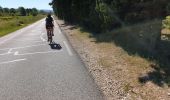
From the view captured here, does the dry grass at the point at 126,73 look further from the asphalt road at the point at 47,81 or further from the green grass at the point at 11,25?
the green grass at the point at 11,25

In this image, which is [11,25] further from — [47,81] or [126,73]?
[47,81]

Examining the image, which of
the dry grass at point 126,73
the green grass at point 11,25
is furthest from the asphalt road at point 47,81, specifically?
the green grass at point 11,25

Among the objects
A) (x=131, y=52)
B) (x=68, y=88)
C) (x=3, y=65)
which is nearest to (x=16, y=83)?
(x=68, y=88)

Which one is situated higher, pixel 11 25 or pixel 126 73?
pixel 126 73

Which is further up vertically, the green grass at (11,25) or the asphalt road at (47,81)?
the asphalt road at (47,81)

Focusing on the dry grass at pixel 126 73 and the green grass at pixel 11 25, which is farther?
the green grass at pixel 11 25

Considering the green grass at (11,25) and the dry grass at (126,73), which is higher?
the dry grass at (126,73)

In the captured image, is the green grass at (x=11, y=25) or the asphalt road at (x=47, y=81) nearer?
the asphalt road at (x=47, y=81)

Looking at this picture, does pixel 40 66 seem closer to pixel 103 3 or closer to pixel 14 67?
pixel 14 67

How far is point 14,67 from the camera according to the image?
1261 cm

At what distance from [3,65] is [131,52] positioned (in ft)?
18.5

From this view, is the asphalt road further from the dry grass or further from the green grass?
the green grass

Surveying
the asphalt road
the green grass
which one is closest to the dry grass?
the asphalt road

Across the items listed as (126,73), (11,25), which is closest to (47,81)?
(126,73)
